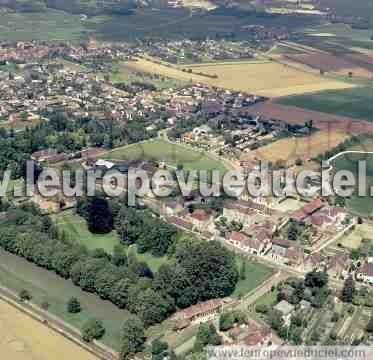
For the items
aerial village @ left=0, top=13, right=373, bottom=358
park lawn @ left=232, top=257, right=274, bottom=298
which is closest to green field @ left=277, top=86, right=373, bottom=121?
aerial village @ left=0, top=13, right=373, bottom=358

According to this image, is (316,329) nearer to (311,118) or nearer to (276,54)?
(311,118)

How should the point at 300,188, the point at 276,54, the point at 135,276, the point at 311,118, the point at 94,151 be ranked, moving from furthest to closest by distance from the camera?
the point at 276,54, the point at 311,118, the point at 94,151, the point at 300,188, the point at 135,276

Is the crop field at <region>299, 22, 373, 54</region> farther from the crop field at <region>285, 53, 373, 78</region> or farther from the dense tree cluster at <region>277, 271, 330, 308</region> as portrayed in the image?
the dense tree cluster at <region>277, 271, 330, 308</region>

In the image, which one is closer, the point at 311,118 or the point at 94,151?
the point at 94,151

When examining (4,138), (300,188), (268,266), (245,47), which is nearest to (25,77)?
(4,138)

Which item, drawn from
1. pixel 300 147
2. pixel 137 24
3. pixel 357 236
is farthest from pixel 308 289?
pixel 137 24

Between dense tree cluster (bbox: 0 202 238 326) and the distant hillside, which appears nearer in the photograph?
dense tree cluster (bbox: 0 202 238 326)

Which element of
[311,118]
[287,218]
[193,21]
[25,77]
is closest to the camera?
[287,218]
